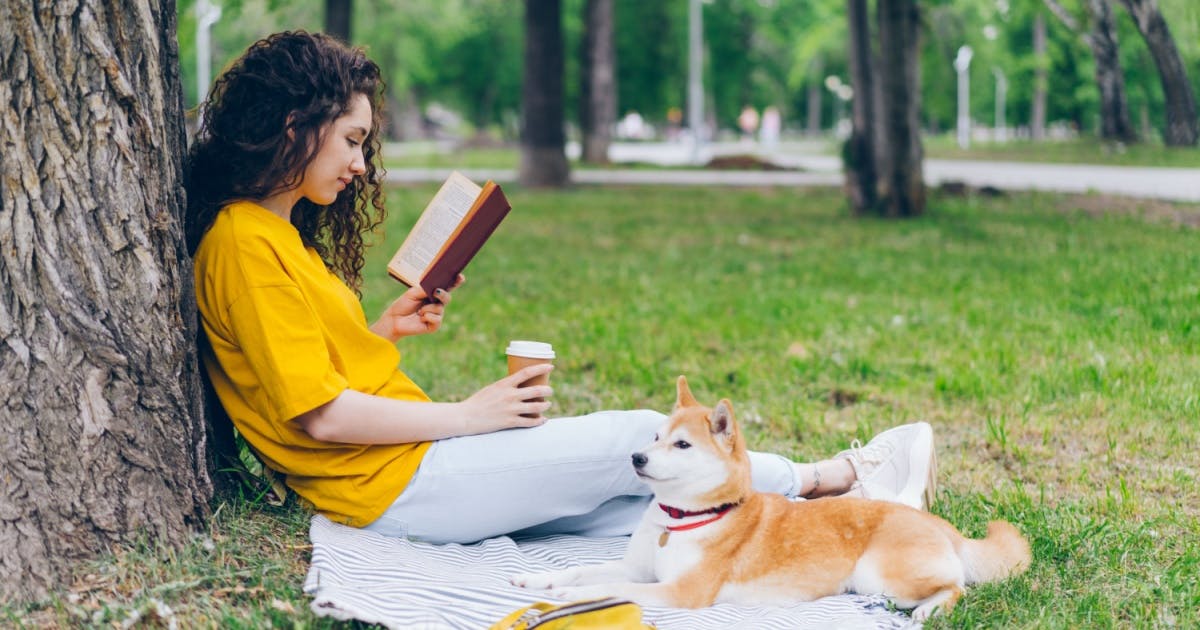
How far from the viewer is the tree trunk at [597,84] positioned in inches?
1140

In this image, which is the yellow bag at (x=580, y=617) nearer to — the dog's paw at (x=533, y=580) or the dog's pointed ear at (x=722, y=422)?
the dog's paw at (x=533, y=580)

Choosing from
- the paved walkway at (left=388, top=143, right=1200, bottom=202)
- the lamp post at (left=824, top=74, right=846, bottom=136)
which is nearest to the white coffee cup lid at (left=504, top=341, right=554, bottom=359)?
the paved walkway at (left=388, top=143, right=1200, bottom=202)

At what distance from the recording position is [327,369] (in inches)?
130

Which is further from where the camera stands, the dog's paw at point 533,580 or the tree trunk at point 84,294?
the dog's paw at point 533,580

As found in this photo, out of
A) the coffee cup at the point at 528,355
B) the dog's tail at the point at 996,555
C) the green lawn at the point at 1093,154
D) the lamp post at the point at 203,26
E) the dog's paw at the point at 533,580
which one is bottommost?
the green lawn at the point at 1093,154

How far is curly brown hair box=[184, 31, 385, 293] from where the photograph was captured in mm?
3387

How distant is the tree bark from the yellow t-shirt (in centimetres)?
1313

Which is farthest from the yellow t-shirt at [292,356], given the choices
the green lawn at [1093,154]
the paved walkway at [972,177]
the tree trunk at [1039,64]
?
the tree trunk at [1039,64]

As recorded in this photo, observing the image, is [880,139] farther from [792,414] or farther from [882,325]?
[792,414]

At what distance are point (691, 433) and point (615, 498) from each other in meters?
0.64

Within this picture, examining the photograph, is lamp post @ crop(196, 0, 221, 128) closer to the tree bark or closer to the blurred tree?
the tree bark

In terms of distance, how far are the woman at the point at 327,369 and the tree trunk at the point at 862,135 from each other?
10.8 metres

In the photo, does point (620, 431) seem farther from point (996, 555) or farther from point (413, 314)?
point (996, 555)

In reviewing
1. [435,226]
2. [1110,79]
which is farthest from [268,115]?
[1110,79]
